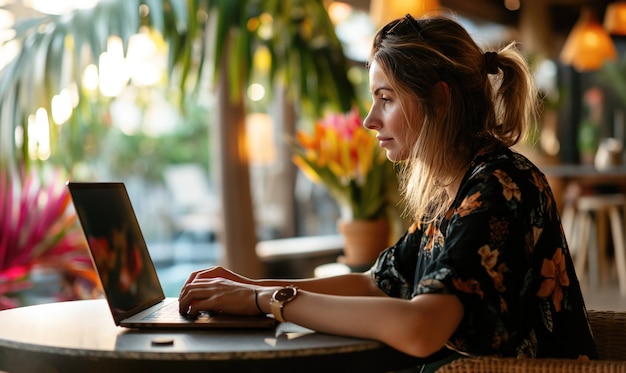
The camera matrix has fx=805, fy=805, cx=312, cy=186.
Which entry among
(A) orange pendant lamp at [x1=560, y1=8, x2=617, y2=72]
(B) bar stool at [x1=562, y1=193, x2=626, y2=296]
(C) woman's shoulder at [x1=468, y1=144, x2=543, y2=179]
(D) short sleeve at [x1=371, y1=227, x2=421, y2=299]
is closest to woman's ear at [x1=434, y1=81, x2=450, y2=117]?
(C) woman's shoulder at [x1=468, y1=144, x2=543, y2=179]

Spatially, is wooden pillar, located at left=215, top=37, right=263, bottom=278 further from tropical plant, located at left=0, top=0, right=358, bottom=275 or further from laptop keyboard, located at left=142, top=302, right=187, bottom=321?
laptop keyboard, located at left=142, top=302, right=187, bottom=321

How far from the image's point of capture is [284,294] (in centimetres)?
138

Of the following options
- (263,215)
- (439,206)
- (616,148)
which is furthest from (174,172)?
(439,206)

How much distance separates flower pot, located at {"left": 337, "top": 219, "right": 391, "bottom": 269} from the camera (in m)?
3.20

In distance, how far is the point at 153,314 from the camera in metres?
1.49

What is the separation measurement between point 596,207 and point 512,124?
499 centimetres

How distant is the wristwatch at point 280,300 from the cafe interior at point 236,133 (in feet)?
2.46

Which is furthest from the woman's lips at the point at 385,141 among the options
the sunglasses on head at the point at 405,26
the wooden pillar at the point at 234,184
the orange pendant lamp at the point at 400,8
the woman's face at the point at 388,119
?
the orange pendant lamp at the point at 400,8

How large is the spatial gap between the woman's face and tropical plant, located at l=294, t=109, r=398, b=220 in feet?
5.32

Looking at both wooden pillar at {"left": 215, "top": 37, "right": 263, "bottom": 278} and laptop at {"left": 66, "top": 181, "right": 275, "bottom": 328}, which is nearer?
laptop at {"left": 66, "top": 181, "right": 275, "bottom": 328}

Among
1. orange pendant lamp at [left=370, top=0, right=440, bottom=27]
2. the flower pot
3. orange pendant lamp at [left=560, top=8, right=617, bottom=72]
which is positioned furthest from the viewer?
orange pendant lamp at [left=560, top=8, right=617, bottom=72]

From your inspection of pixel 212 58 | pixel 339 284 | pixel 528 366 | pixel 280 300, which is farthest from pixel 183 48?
pixel 528 366

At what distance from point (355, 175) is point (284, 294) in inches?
75.8

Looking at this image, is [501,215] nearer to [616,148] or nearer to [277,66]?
[277,66]
